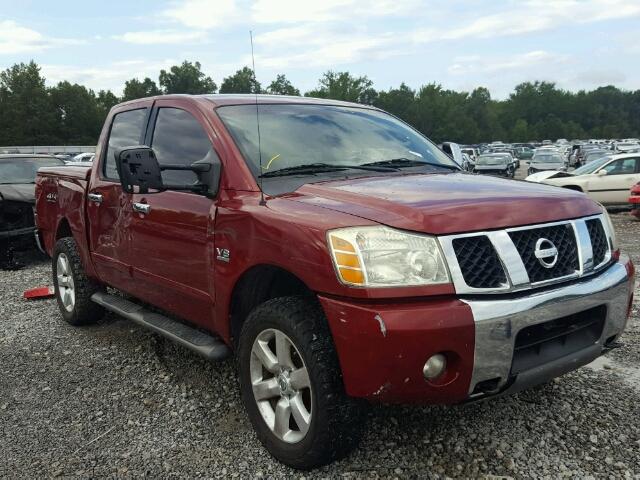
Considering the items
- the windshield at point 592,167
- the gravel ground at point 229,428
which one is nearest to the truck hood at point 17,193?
the gravel ground at point 229,428

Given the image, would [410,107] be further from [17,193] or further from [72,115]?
[17,193]

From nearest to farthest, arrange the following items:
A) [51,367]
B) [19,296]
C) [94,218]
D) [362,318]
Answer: [362,318]
[51,367]
[94,218]
[19,296]

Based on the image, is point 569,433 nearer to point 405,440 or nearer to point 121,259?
point 405,440

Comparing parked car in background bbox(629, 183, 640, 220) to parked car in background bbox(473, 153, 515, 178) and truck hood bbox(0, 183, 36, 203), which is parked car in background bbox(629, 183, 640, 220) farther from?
parked car in background bbox(473, 153, 515, 178)

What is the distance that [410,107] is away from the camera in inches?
4943

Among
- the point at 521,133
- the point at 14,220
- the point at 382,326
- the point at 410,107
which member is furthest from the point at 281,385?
the point at 521,133

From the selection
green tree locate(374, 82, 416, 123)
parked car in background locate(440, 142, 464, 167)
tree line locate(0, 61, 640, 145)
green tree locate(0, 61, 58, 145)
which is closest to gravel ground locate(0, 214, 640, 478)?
parked car in background locate(440, 142, 464, 167)

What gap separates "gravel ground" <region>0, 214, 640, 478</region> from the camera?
2.84 metres

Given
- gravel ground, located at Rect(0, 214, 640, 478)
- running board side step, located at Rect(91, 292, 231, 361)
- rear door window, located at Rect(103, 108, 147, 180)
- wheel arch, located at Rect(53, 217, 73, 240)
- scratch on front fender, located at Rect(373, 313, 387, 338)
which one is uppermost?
rear door window, located at Rect(103, 108, 147, 180)

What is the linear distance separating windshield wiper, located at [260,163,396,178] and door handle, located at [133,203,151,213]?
3.34 feet

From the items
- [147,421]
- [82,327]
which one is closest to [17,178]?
[82,327]

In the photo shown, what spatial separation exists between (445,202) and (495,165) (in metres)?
25.7

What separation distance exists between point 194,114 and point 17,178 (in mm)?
7017

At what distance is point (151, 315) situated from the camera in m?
4.01
